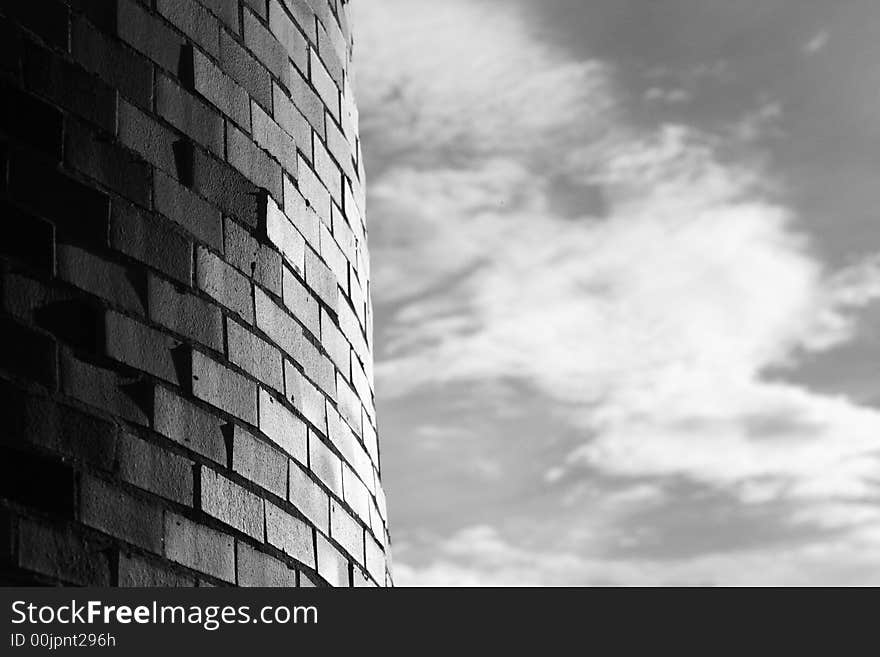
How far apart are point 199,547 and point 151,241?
0.65 m

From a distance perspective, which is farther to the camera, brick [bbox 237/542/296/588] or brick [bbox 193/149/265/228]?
brick [bbox 193/149/265/228]

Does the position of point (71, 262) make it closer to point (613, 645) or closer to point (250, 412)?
point (250, 412)

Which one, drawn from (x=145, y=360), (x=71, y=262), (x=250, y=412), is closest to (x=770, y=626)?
(x=250, y=412)

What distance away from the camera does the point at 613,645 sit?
2363mm

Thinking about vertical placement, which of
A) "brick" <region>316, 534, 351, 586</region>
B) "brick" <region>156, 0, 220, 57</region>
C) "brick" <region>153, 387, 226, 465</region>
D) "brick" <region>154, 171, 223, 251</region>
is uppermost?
"brick" <region>156, 0, 220, 57</region>

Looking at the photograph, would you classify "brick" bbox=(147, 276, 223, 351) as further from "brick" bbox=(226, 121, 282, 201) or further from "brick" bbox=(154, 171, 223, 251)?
"brick" bbox=(226, 121, 282, 201)

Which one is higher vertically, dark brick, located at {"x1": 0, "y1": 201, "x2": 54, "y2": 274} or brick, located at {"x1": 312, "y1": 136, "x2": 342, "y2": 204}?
brick, located at {"x1": 312, "y1": 136, "x2": 342, "y2": 204}

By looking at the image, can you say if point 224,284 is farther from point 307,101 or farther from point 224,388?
point 307,101

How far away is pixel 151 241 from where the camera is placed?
2580mm

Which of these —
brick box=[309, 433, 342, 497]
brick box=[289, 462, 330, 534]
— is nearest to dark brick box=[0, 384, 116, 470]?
brick box=[289, 462, 330, 534]

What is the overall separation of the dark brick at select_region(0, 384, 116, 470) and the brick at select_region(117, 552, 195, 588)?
19 cm

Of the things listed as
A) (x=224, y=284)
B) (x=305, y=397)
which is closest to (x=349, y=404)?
(x=305, y=397)

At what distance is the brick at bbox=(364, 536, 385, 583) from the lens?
130 inches

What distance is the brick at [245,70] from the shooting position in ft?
9.78
